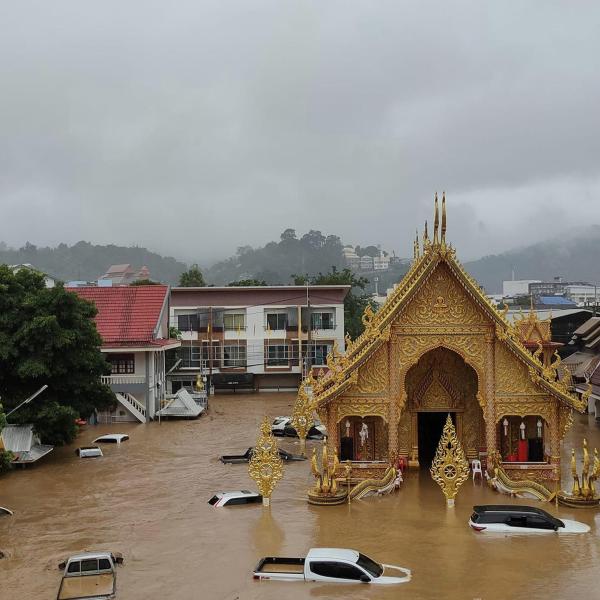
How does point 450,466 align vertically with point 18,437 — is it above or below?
above

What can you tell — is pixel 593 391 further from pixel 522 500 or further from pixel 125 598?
pixel 125 598

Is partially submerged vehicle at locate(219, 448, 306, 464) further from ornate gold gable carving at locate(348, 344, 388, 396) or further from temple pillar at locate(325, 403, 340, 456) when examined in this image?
ornate gold gable carving at locate(348, 344, 388, 396)

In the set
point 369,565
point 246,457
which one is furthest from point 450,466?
point 246,457

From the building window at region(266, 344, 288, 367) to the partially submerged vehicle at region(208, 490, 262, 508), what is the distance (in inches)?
1252

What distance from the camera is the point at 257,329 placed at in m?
53.9

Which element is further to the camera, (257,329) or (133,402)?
(257,329)

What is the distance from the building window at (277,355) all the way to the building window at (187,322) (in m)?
6.10

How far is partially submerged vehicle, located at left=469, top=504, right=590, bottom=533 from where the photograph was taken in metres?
17.7

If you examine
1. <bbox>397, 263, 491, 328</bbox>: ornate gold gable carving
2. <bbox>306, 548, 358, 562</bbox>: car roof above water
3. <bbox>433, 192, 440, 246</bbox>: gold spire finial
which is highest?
<bbox>433, 192, 440, 246</bbox>: gold spire finial

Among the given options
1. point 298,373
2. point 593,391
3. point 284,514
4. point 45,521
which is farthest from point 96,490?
point 298,373

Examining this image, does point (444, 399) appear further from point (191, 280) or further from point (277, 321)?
point (191, 280)

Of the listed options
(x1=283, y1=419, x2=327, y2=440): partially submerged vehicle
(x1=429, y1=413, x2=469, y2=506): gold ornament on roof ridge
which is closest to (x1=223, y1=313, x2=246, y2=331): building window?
(x1=283, y1=419, x2=327, y2=440): partially submerged vehicle

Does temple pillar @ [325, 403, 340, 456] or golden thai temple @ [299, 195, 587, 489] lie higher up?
golden thai temple @ [299, 195, 587, 489]

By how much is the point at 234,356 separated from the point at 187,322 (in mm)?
4608
